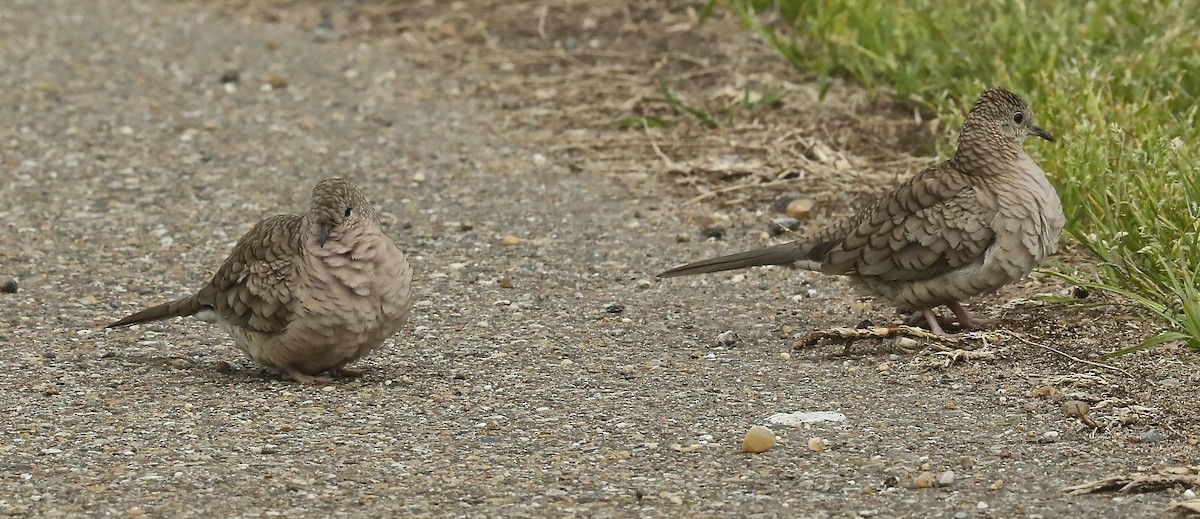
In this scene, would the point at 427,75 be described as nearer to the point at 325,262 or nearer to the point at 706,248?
the point at 706,248

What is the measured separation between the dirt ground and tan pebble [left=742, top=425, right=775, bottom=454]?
0.12 feet

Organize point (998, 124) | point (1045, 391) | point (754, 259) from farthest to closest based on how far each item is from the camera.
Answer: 1. point (754, 259)
2. point (998, 124)
3. point (1045, 391)

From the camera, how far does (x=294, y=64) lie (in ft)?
34.9

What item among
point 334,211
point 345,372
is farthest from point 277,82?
point 334,211

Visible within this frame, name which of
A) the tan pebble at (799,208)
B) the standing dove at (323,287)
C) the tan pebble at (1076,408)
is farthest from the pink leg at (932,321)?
the standing dove at (323,287)

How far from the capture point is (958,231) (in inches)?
232

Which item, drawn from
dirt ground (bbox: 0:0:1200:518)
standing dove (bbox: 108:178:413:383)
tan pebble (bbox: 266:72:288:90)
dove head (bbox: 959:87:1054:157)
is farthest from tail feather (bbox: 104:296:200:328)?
tan pebble (bbox: 266:72:288:90)

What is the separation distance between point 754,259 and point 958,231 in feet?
2.56

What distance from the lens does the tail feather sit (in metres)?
5.96

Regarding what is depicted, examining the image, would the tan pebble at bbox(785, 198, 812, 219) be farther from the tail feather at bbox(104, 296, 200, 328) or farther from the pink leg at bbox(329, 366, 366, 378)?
the tail feather at bbox(104, 296, 200, 328)

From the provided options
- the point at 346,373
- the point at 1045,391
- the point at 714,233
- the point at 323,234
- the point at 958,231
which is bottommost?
the point at 714,233

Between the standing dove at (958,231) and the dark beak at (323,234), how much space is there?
1.42m

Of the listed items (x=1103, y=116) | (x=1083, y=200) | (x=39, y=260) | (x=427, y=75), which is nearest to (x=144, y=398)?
(x=39, y=260)

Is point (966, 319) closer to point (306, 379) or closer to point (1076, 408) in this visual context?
point (1076, 408)
